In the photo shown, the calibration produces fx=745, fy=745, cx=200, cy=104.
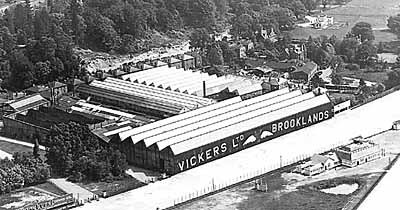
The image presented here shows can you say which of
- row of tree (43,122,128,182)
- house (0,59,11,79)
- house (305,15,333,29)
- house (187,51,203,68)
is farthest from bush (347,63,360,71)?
row of tree (43,122,128,182)

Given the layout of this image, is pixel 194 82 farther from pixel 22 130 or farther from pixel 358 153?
pixel 358 153

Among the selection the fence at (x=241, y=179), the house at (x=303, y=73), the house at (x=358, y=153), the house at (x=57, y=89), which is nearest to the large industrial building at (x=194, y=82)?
the house at (x=57, y=89)

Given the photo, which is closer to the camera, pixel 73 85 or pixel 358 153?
pixel 358 153

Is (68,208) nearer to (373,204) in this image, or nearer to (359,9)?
(373,204)

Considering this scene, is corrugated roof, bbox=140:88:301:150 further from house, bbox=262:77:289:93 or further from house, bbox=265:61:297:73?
house, bbox=265:61:297:73

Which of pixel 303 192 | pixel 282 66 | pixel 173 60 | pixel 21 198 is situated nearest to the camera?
pixel 303 192

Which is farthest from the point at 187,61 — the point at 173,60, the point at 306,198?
the point at 306,198

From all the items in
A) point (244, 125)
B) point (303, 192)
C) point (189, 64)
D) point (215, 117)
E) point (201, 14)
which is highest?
point (201, 14)
